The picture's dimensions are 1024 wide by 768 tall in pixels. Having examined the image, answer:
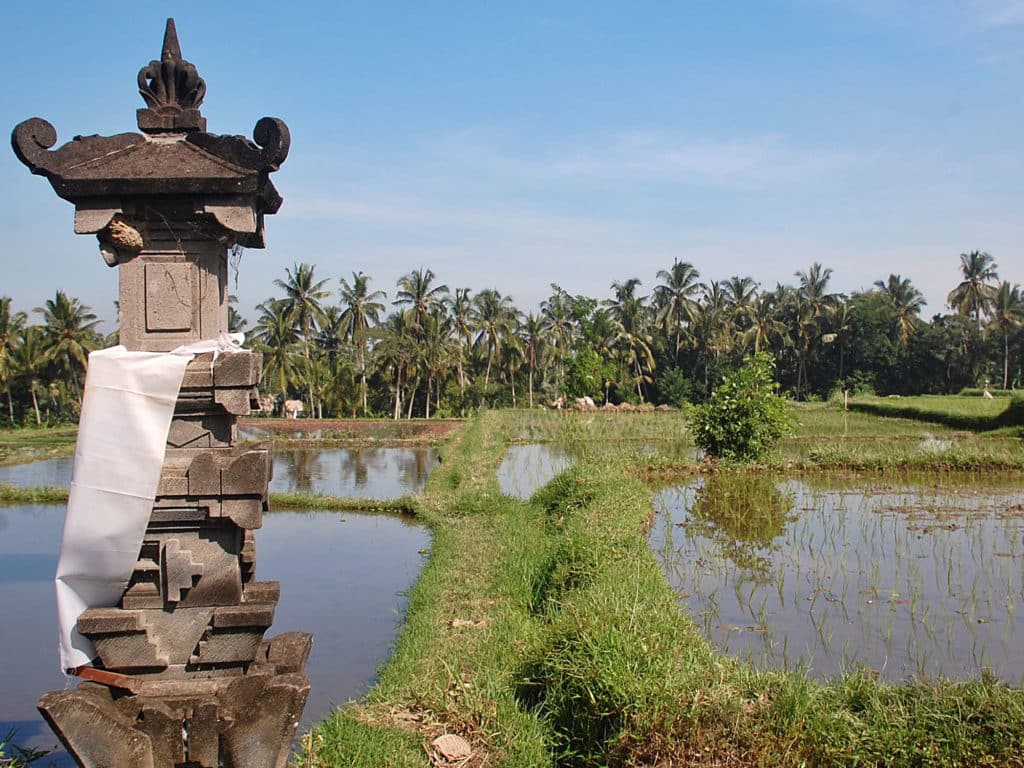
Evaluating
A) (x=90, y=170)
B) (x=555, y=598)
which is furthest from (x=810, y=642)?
(x=90, y=170)

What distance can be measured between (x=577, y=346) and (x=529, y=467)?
2542cm

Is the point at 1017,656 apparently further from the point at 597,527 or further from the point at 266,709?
the point at 266,709

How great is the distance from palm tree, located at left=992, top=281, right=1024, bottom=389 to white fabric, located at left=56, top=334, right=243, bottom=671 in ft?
142

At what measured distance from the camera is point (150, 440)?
136 inches

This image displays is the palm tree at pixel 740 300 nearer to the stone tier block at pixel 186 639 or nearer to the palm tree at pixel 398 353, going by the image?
the palm tree at pixel 398 353

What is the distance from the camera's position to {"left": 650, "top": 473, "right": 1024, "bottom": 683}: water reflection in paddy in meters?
5.89

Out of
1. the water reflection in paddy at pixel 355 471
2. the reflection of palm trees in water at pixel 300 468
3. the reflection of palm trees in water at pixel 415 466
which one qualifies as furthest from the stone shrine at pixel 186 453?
the reflection of palm trees in water at pixel 415 466

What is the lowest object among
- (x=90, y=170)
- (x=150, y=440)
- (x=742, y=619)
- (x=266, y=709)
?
(x=742, y=619)

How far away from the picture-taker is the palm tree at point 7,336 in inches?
1323

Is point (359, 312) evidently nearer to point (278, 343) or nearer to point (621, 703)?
point (278, 343)

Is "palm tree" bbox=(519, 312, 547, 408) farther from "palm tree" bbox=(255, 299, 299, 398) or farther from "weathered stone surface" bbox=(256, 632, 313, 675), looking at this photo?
"weathered stone surface" bbox=(256, 632, 313, 675)

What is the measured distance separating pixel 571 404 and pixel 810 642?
30.0m

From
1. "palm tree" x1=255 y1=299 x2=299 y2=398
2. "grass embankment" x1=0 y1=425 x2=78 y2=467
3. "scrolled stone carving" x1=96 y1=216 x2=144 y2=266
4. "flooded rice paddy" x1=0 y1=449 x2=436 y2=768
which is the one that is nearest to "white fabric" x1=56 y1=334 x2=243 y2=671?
"scrolled stone carving" x1=96 y1=216 x2=144 y2=266

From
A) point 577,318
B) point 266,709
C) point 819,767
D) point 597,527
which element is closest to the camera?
point 266,709
